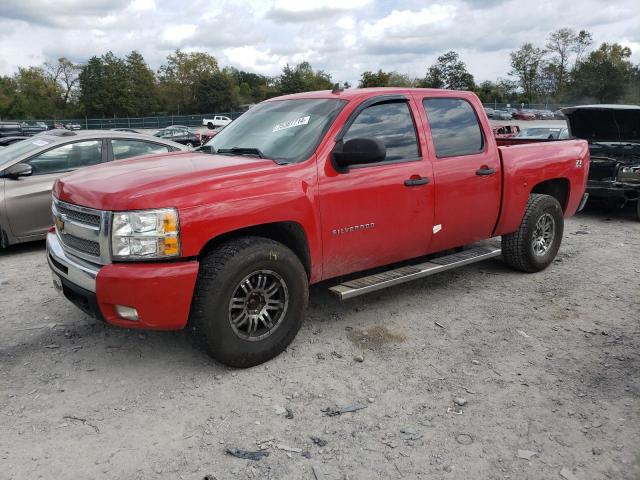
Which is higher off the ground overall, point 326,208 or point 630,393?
point 326,208

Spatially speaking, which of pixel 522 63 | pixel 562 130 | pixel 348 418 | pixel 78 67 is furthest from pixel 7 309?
pixel 78 67

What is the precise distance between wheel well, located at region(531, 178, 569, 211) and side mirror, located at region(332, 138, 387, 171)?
9.65ft

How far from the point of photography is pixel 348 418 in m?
3.30

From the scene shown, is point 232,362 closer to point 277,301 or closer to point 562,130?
point 277,301

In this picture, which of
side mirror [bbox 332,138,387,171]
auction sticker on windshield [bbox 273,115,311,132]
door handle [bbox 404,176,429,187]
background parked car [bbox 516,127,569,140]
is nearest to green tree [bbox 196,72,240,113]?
background parked car [bbox 516,127,569,140]

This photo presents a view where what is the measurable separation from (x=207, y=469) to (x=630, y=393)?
272 cm

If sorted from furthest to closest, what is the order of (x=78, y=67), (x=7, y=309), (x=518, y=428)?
(x=78, y=67) → (x=7, y=309) → (x=518, y=428)

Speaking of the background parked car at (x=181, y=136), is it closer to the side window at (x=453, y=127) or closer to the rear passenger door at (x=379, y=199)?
the side window at (x=453, y=127)

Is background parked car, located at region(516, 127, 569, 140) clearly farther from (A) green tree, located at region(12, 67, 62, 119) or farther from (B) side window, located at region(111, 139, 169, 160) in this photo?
(A) green tree, located at region(12, 67, 62, 119)

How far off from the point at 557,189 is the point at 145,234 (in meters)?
4.80

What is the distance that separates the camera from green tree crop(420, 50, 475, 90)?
76.8 meters

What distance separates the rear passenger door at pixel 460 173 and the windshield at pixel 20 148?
504 centimetres

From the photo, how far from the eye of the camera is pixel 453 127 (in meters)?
5.05

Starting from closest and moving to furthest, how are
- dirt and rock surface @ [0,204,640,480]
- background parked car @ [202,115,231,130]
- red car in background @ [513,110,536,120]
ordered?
dirt and rock surface @ [0,204,640,480] < red car in background @ [513,110,536,120] < background parked car @ [202,115,231,130]
